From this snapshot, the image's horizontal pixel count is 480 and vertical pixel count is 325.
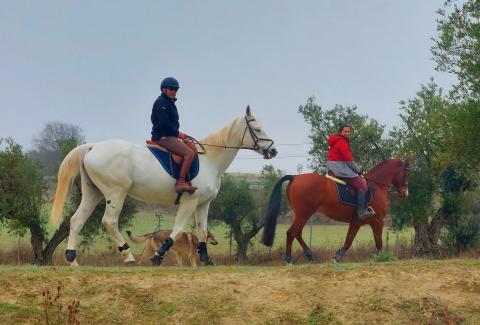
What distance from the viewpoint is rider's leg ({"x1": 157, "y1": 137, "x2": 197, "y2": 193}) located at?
454 inches

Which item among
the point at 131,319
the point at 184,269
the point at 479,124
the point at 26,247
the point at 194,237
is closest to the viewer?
the point at 131,319

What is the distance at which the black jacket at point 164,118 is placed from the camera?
11734 mm

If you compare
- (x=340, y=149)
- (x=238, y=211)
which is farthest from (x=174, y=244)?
(x=238, y=211)

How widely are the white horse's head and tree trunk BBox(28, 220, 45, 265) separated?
14.3 metres

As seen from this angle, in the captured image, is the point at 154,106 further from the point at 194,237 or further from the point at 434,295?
the point at 194,237

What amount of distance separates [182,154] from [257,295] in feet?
11.6

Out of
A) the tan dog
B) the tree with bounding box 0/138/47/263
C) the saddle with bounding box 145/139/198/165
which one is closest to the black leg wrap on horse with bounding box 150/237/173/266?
the saddle with bounding box 145/139/198/165

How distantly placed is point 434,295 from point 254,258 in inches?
807

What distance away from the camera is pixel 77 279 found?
9242 millimetres

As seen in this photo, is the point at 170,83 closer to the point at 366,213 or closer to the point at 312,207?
the point at 312,207

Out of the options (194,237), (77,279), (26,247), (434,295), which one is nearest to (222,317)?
(77,279)

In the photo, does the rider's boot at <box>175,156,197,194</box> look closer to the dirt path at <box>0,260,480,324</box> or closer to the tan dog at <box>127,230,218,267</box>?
the dirt path at <box>0,260,480,324</box>

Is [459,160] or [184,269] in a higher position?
[459,160]

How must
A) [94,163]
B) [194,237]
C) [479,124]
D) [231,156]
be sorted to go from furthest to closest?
[194,237]
[479,124]
[231,156]
[94,163]
